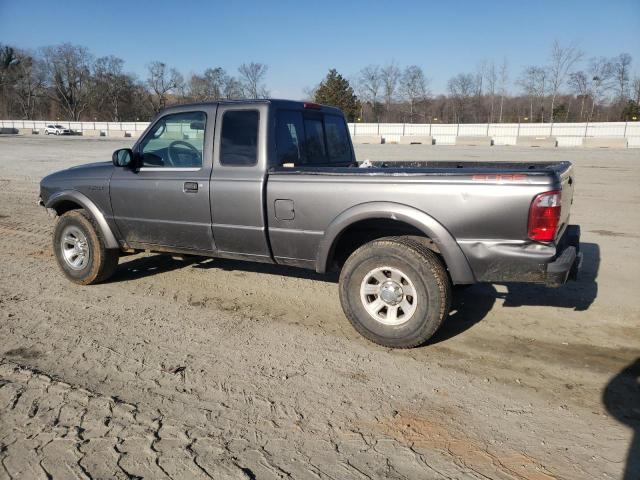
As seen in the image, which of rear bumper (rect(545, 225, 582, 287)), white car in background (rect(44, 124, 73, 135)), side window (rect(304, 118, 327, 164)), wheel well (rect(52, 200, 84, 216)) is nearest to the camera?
rear bumper (rect(545, 225, 582, 287))

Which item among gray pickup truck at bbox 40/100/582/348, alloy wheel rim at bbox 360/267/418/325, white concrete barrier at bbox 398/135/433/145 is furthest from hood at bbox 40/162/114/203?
white concrete barrier at bbox 398/135/433/145

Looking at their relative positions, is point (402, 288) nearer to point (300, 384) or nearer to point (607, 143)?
point (300, 384)

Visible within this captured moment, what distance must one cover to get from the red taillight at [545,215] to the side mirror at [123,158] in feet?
12.8

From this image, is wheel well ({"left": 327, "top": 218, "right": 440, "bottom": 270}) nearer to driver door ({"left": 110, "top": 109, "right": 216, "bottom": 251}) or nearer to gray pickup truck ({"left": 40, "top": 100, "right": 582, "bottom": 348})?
gray pickup truck ({"left": 40, "top": 100, "right": 582, "bottom": 348})

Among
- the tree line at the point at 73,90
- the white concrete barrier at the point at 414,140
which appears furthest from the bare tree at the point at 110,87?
the white concrete barrier at the point at 414,140

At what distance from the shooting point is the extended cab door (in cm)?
462

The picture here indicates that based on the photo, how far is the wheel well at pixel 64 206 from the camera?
5948 mm

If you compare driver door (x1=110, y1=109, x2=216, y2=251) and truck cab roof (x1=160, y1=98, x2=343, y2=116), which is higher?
truck cab roof (x1=160, y1=98, x2=343, y2=116)

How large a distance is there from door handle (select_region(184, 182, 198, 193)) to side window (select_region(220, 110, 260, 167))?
35cm

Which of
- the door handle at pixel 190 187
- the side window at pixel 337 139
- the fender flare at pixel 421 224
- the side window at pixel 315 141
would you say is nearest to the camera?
the fender flare at pixel 421 224

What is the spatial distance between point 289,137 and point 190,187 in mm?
1074

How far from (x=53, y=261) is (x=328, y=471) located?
5.53m

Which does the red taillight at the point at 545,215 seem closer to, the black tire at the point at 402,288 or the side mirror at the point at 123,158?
the black tire at the point at 402,288

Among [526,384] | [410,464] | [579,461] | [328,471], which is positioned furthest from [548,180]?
[328,471]
